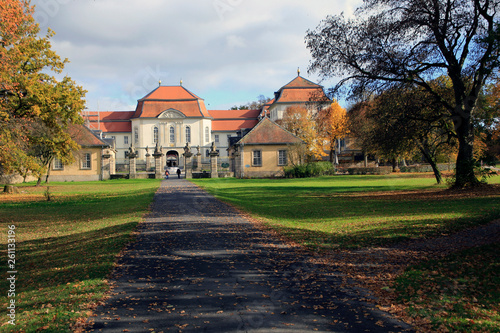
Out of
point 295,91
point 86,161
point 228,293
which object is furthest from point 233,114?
point 228,293

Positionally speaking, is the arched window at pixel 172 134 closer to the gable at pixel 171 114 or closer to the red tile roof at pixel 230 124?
the gable at pixel 171 114

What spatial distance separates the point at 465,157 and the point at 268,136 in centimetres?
2977

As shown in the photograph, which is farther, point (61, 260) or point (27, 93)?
point (27, 93)

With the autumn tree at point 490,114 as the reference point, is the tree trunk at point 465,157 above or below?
below

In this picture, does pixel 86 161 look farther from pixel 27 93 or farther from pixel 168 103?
pixel 168 103

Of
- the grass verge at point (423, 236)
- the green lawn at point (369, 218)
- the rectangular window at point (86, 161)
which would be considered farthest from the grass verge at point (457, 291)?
the rectangular window at point (86, 161)

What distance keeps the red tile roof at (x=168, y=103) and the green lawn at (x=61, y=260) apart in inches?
2521

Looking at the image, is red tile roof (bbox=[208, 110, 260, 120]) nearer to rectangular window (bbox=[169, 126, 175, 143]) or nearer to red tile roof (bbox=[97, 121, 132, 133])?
rectangular window (bbox=[169, 126, 175, 143])

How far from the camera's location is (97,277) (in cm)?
695

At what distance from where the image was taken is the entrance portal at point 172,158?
79.8 metres

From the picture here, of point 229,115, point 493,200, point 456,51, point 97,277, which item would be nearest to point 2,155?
point 97,277

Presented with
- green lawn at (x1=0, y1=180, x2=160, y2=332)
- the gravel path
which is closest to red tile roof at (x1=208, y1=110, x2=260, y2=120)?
green lawn at (x1=0, y1=180, x2=160, y2=332)

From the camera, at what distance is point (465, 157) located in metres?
21.6

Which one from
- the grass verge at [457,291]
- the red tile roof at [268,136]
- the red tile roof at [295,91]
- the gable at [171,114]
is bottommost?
the grass verge at [457,291]
